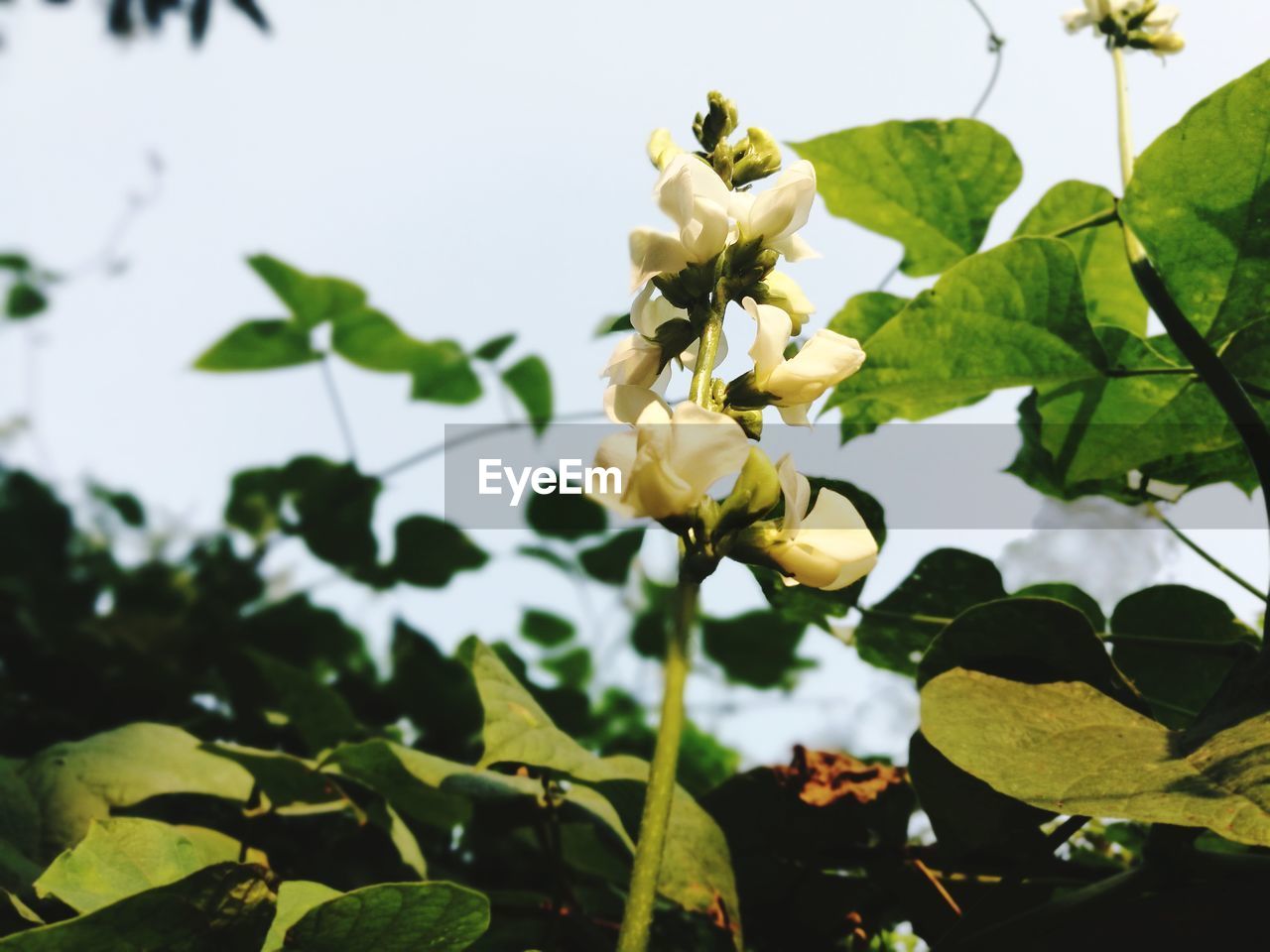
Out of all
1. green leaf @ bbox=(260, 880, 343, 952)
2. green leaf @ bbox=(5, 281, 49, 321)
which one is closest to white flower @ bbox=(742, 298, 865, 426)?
green leaf @ bbox=(260, 880, 343, 952)

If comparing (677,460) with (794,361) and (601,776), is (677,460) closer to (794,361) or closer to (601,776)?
(794,361)

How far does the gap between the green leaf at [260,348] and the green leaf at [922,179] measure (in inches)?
50.4

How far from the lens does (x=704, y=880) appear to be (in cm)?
72

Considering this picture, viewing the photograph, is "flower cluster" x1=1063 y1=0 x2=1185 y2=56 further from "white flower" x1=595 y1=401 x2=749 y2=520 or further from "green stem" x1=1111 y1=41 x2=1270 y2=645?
"white flower" x1=595 y1=401 x2=749 y2=520

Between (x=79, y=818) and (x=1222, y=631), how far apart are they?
2.72ft

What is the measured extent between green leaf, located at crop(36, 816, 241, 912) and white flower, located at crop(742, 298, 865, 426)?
0.41 meters

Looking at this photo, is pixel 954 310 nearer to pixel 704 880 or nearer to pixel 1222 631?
pixel 1222 631

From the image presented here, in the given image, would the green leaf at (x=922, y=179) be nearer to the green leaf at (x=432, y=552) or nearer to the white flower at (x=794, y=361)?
the white flower at (x=794, y=361)

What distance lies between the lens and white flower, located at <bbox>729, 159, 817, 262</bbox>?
626 millimetres

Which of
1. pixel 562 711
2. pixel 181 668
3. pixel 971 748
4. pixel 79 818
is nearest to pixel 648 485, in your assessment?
pixel 971 748

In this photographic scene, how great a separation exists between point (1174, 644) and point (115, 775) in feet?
2.52

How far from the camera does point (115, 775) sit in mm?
798

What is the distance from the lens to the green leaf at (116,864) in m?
0.59

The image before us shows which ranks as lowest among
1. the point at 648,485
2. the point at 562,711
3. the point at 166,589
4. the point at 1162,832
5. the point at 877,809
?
the point at 166,589
